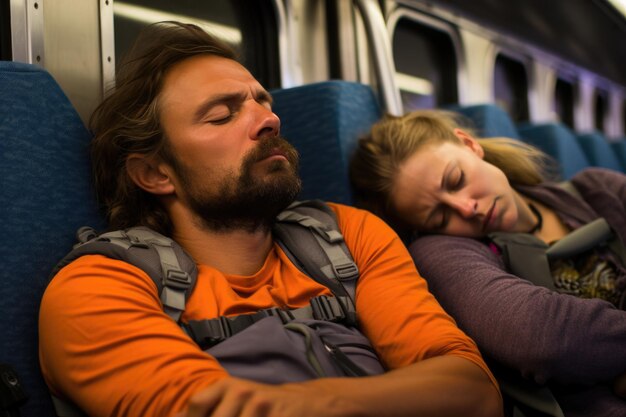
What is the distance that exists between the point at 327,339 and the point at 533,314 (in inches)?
20.2

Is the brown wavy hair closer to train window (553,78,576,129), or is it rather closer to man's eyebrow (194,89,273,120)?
man's eyebrow (194,89,273,120)

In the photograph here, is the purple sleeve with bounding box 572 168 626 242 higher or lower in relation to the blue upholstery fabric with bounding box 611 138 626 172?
higher

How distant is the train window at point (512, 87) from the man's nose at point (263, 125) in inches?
163

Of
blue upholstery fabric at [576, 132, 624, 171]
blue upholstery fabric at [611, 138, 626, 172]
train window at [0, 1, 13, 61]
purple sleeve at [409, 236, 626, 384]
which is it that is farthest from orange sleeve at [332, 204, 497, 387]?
blue upholstery fabric at [611, 138, 626, 172]

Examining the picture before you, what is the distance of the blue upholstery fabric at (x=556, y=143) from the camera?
3883mm

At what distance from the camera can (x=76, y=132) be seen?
1.68 m

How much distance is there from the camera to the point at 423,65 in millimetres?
4438

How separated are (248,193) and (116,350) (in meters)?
0.56

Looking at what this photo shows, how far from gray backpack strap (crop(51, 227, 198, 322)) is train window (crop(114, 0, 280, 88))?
1275 millimetres

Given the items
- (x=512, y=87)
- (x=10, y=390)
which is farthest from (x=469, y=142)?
(x=512, y=87)

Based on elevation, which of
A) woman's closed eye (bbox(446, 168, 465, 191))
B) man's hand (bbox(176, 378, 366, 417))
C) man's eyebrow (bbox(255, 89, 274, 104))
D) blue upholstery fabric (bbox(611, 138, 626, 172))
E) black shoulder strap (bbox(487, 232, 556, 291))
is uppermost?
man's eyebrow (bbox(255, 89, 274, 104))

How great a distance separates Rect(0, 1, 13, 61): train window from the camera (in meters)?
1.90

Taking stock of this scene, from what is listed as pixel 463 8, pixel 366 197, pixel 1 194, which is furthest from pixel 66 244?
pixel 463 8

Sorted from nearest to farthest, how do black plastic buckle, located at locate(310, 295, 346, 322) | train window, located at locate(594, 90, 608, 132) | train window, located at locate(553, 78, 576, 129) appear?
black plastic buckle, located at locate(310, 295, 346, 322) < train window, located at locate(553, 78, 576, 129) < train window, located at locate(594, 90, 608, 132)
